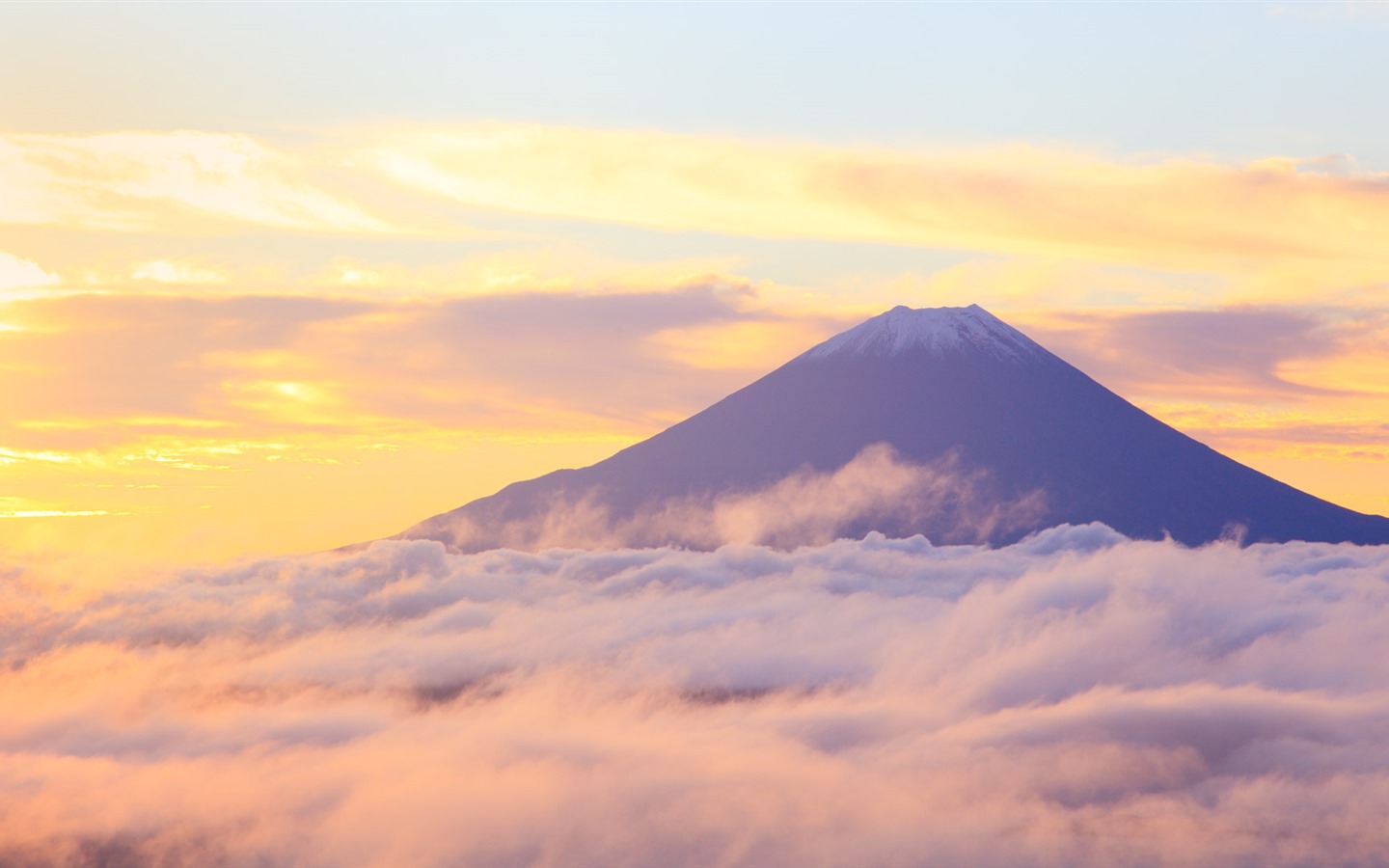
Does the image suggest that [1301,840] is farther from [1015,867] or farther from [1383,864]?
[1015,867]

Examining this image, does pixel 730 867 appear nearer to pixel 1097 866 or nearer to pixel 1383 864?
pixel 1097 866

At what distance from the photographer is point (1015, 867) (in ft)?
637

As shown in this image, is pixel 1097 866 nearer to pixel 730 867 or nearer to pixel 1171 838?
pixel 1171 838

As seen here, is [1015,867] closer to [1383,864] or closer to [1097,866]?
[1097,866]

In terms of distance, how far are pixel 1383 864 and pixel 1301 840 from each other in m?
10.6

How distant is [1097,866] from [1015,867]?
10.6 metres

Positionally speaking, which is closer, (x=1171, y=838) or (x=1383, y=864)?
(x=1383, y=864)

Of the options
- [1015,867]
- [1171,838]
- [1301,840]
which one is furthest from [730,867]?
[1301,840]

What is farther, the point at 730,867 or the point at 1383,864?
the point at 730,867

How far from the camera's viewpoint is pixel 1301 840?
194125 millimetres

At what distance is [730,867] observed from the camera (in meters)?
199

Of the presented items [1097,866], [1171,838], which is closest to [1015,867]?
[1097,866]

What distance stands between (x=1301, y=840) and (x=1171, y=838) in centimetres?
1647

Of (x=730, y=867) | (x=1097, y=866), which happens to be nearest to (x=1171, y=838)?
(x=1097, y=866)
